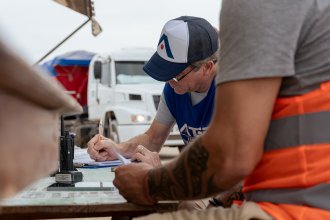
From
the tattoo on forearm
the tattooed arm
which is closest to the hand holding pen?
the tattoo on forearm

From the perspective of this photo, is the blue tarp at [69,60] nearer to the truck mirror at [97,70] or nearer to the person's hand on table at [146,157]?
the truck mirror at [97,70]

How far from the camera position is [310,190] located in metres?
1.34

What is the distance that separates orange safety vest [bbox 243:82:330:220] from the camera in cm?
134

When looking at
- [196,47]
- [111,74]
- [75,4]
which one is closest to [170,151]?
[111,74]

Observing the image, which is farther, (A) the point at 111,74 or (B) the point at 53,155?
(A) the point at 111,74

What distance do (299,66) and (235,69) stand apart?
20cm

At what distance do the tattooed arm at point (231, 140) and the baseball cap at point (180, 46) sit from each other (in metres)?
1.12

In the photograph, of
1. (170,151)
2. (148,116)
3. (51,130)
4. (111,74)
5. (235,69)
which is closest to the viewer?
(51,130)

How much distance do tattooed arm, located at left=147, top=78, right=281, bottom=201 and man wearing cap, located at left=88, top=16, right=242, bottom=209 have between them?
0.89 m

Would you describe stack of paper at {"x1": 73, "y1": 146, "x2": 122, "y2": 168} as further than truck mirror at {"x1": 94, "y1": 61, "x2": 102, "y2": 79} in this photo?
No

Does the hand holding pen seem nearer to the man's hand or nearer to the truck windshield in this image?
the man's hand

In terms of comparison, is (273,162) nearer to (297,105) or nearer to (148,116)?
(297,105)

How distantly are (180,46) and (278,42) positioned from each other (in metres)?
1.20

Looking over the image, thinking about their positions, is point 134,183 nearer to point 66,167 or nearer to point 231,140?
point 231,140
